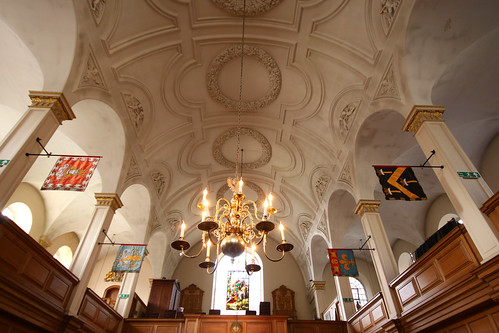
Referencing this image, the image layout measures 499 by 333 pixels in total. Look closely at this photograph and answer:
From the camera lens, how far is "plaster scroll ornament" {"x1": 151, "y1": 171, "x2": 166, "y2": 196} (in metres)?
12.6

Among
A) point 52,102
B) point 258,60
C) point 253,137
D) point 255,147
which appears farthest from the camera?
point 255,147

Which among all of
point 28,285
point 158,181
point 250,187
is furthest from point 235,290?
point 28,285

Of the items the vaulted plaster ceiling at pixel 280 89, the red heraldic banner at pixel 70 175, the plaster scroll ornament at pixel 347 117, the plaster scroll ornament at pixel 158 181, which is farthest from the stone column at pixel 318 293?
the red heraldic banner at pixel 70 175

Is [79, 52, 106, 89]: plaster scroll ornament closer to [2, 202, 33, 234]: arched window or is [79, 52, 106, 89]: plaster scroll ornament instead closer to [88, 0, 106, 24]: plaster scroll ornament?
[88, 0, 106, 24]: plaster scroll ornament

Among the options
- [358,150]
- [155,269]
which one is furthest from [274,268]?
[358,150]

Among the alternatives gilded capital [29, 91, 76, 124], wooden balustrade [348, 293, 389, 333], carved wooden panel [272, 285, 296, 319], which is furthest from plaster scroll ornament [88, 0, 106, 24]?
carved wooden panel [272, 285, 296, 319]

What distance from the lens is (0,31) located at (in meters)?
7.55

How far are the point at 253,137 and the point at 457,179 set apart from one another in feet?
29.0

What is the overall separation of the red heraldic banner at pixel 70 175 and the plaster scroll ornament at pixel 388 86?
763 centimetres

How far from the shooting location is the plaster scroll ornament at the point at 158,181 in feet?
41.5

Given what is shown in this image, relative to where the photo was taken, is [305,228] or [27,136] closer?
[27,136]

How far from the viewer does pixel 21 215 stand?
41.1ft

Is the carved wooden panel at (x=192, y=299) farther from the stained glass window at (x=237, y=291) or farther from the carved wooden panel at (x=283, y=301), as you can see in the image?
the carved wooden panel at (x=283, y=301)

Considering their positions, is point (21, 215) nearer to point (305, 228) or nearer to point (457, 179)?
point (305, 228)
